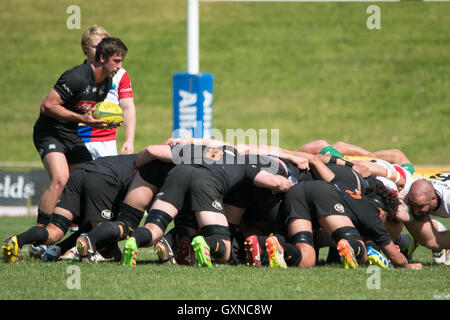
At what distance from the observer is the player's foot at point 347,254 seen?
19.4 ft

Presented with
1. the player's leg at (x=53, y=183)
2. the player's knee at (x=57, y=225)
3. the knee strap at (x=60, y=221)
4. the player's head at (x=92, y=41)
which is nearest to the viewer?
the player's knee at (x=57, y=225)

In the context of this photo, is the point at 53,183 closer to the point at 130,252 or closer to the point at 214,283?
the point at 130,252

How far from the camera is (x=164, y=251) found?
20.0 feet

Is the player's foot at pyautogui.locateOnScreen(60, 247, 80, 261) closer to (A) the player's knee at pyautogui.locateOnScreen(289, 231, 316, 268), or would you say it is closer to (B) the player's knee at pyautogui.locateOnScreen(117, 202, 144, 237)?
(B) the player's knee at pyautogui.locateOnScreen(117, 202, 144, 237)

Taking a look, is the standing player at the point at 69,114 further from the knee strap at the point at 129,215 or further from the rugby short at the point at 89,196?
the knee strap at the point at 129,215

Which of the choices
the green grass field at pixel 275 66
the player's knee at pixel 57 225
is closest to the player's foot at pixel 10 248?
the player's knee at pixel 57 225

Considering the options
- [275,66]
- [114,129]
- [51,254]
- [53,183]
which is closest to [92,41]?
[114,129]

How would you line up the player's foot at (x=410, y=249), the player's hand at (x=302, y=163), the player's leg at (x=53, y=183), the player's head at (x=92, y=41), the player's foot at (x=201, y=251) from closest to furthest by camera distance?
1. the player's foot at (x=201, y=251)
2. the player's hand at (x=302, y=163)
3. the player's leg at (x=53, y=183)
4. the player's foot at (x=410, y=249)
5. the player's head at (x=92, y=41)

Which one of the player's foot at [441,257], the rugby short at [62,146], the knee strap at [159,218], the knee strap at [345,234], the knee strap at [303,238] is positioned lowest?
the player's foot at [441,257]

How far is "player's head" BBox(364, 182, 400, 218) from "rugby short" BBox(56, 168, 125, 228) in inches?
98.0

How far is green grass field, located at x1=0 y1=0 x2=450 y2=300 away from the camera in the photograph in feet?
91.5

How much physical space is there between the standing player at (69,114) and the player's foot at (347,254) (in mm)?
2866

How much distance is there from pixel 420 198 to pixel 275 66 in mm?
25838

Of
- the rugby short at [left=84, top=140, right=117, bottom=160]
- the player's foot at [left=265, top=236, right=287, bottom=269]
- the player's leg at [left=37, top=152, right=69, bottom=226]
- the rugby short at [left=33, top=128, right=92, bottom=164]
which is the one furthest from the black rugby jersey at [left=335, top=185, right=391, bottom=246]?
the rugby short at [left=84, top=140, right=117, bottom=160]
